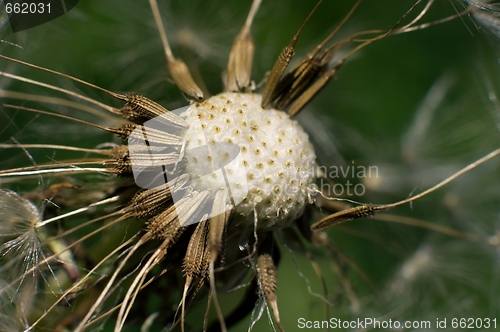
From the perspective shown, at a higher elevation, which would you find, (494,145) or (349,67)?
(349,67)

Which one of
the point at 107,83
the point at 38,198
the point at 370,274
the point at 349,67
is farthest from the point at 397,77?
the point at 38,198

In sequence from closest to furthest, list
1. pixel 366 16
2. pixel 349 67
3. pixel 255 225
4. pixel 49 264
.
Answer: pixel 255 225 < pixel 49 264 < pixel 366 16 < pixel 349 67

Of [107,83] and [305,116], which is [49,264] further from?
[305,116]

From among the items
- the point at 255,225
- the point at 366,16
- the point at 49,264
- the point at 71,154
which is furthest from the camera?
the point at 366,16

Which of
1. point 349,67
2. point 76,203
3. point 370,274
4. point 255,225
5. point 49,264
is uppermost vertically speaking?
point 349,67

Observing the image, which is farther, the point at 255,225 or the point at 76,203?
the point at 76,203

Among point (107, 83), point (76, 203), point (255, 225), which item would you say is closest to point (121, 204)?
point (76, 203)

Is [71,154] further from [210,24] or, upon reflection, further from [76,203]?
[210,24]
